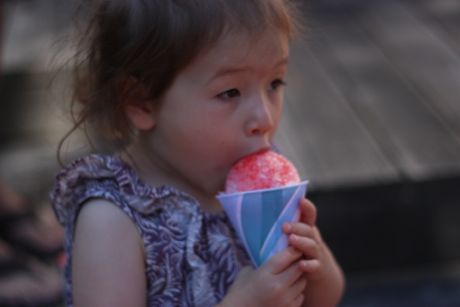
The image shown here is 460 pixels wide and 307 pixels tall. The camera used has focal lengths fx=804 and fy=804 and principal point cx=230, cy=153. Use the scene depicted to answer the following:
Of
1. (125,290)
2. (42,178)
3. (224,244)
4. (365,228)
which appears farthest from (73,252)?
(42,178)

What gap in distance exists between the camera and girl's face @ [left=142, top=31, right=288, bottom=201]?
1599 mm

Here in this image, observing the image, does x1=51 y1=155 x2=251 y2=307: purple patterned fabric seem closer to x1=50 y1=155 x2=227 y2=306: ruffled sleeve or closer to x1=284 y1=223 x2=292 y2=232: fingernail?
x1=50 y1=155 x2=227 y2=306: ruffled sleeve

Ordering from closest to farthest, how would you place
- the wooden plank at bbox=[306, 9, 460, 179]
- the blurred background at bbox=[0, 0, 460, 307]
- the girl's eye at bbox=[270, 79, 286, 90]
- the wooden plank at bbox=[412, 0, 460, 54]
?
the girl's eye at bbox=[270, 79, 286, 90] < the blurred background at bbox=[0, 0, 460, 307] < the wooden plank at bbox=[306, 9, 460, 179] < the wooden plank at bbox=[412, 0, 460, 54]

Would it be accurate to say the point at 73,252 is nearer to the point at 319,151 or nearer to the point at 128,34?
the point at 128,34

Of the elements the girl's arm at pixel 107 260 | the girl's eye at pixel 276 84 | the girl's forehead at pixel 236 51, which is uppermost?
the girl's forehead at pixel 236 51

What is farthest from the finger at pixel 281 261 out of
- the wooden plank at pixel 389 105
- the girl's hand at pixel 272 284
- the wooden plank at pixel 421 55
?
the wooden plank at pixel 421 55

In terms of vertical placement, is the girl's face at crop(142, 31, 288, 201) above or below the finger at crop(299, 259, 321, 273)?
above

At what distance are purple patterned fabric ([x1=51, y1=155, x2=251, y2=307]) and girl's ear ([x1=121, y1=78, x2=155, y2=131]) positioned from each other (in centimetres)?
10

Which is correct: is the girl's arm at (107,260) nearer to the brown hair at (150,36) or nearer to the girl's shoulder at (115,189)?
the girl's shoulder at (115,189)

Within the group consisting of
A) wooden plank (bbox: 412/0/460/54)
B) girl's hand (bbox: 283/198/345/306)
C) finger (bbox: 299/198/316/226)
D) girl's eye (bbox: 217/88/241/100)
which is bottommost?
wooden plank (bbox: 412/0/460/54)

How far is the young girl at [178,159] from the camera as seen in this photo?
5.17ft

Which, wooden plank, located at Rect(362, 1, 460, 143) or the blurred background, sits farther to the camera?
wooden plank, located at Rect(362, 1, 460, 143)

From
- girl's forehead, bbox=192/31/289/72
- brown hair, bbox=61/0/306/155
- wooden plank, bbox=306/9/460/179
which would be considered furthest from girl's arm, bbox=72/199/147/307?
wooden plank, bbox=306/9/460/179

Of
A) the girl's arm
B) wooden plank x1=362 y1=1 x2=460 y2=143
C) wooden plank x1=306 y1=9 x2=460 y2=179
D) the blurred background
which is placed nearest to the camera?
the girl's arm
